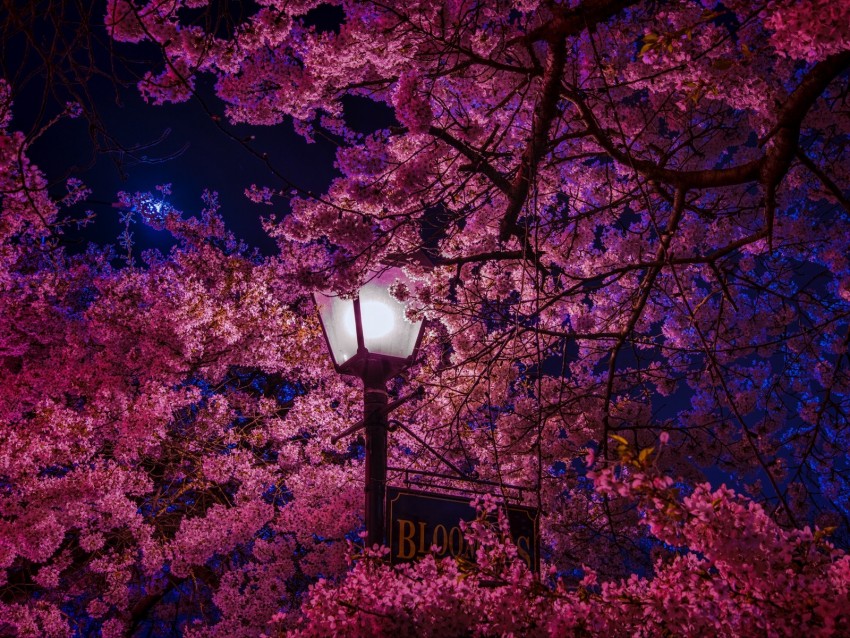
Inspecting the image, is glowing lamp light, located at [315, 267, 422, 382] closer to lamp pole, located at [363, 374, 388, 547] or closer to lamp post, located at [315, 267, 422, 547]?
lamp post, located at [315, 267, 422, 547]

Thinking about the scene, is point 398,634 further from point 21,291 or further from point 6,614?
point 21,291

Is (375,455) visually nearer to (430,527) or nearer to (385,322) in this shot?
(430,527)

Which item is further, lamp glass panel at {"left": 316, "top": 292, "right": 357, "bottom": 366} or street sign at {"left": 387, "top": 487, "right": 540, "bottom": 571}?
lamp glass panel at {"left": 316, "top": 292, "right": 357, "bottom": 366}

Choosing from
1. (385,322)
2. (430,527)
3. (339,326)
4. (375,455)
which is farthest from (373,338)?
(430,527)

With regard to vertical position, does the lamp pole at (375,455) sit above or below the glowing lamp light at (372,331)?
below

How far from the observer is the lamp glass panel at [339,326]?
4508 millimetres

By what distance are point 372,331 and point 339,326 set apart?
0.30 meters

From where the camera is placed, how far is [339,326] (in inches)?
181

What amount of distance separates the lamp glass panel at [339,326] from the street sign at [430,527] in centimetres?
120

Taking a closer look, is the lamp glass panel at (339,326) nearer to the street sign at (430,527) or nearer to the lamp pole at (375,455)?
the lamp pole at (375,455)

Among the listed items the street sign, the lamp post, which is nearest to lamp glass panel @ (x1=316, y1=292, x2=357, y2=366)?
the lamp post

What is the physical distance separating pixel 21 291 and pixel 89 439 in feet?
13.7

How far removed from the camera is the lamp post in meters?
4.26

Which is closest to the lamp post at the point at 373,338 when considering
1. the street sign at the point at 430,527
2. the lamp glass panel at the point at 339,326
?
the lamp glass panel at the point at 339,326
